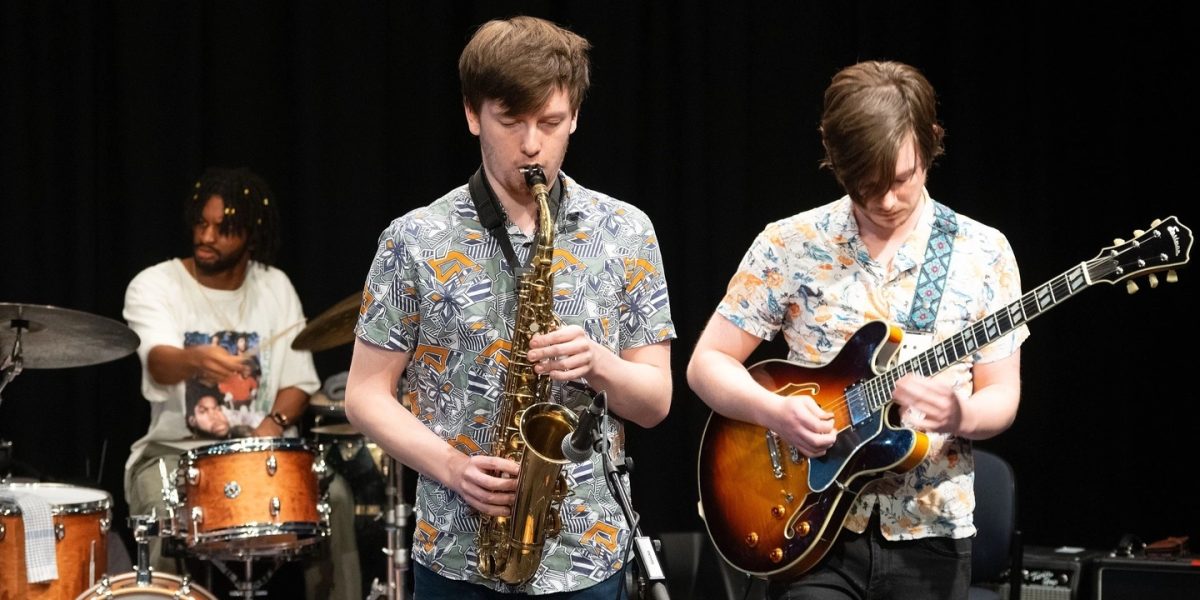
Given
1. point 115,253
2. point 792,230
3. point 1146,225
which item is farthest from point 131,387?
point 1146,225

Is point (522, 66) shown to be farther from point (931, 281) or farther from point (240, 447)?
point (240, 447)

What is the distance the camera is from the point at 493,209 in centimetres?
258

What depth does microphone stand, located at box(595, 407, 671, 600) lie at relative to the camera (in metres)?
2.19

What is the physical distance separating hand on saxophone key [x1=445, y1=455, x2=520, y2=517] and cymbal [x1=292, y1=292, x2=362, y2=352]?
238cm

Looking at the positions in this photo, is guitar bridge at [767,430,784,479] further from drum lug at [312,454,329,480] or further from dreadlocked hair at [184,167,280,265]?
dreadlocked hair at [184,167,280,265]

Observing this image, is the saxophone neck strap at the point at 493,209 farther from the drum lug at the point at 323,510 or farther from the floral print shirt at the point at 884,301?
the drum lug at the point at 323,510

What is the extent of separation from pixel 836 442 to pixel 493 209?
99cm

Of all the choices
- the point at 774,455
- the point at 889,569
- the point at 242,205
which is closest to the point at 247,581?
the point at 242,205

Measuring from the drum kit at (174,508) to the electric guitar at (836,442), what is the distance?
150 cm

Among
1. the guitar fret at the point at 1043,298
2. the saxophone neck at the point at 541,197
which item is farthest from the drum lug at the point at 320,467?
the guitar fret at the point at 1043,298

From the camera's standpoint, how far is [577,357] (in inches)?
94.6

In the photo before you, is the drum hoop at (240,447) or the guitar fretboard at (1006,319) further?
the drum hoop at (240,447)

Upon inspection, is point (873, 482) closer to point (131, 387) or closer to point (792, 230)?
point (792, 230)

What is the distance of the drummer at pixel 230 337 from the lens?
531 centimetres
